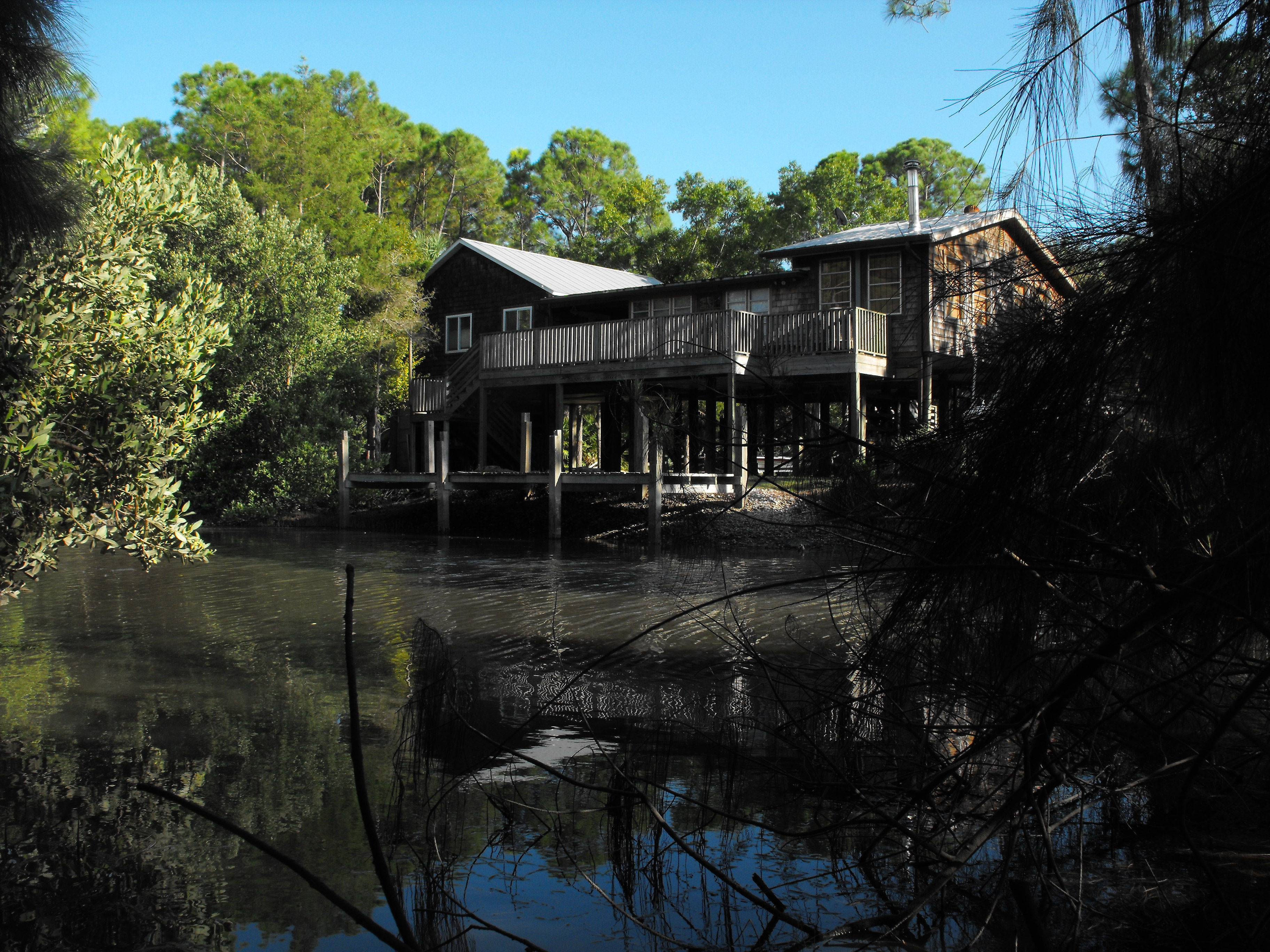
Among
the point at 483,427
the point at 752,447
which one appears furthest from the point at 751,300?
the point at 752,447

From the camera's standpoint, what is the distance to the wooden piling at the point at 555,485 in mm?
21109

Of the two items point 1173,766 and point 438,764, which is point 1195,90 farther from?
point 438,764

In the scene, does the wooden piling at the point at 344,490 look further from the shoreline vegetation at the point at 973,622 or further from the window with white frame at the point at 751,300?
the shoreline vegetation at the point at 973,622

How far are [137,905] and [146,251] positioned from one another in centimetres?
692

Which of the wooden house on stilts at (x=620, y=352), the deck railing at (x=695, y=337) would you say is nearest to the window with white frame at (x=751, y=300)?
the wooden house on stilts at (x=620, y=352)

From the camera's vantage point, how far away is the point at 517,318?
2923cm

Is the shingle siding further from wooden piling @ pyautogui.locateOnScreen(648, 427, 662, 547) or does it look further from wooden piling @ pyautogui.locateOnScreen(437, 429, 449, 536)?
wooden piling @ pyautogui.locateOnScreen(648, 427, 662, 547)

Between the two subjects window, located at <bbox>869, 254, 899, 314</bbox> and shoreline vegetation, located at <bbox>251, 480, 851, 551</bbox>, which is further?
window, located at <bbox>869, 254, 899, 314</bbox>

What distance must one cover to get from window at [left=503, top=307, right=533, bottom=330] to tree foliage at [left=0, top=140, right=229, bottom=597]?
1912cm

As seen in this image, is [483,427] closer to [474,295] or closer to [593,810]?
[474,295]

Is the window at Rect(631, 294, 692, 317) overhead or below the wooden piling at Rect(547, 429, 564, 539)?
overhead

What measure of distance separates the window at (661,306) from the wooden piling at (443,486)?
19.7 feet

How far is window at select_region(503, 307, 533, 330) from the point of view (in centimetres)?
2892

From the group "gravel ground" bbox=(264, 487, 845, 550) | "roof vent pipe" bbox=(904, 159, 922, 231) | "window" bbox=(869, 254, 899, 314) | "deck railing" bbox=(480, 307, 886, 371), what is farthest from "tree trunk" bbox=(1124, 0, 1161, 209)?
"window" bbox=(869, 254, 899, 314)
